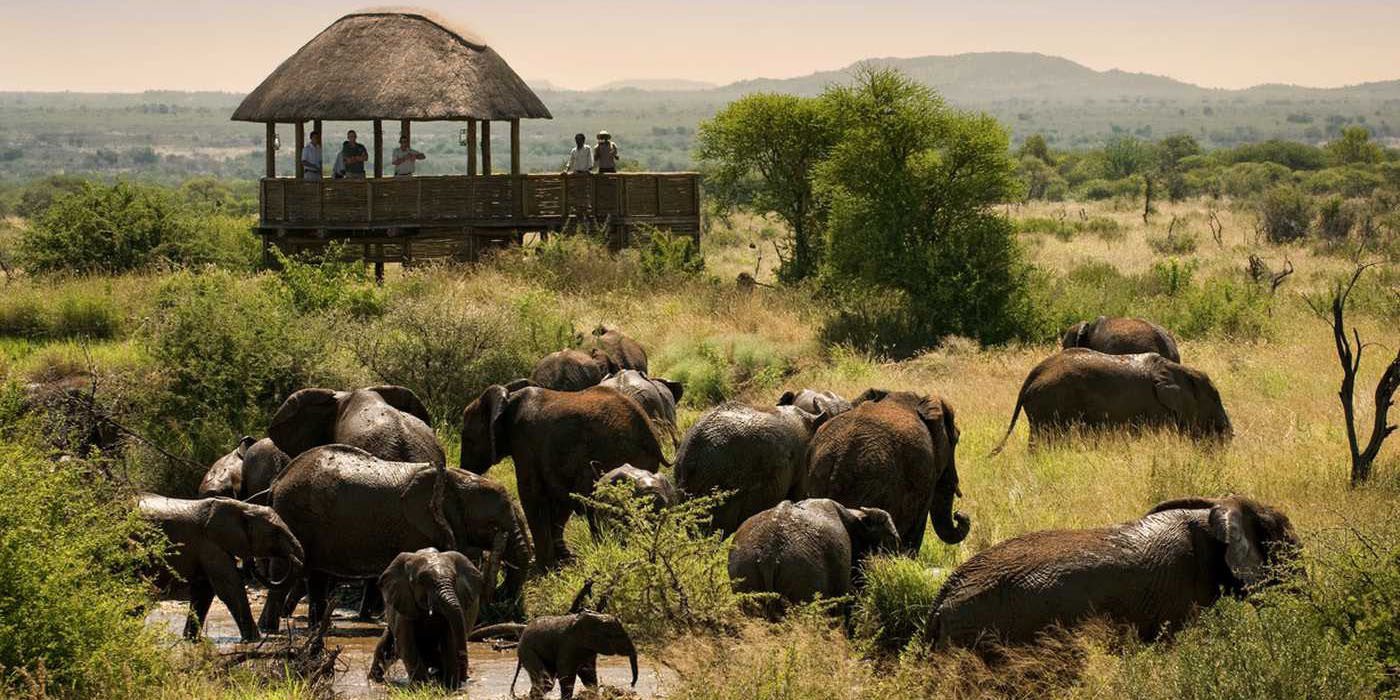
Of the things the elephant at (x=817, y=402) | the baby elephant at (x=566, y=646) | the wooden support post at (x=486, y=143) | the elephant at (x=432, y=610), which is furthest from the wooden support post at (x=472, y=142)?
the baby elephant at (x=566, y=646)

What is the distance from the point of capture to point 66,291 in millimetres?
25406

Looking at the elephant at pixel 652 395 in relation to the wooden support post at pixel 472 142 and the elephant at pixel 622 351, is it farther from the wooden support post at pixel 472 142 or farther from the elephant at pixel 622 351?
the wooden support post at pixel 472 142

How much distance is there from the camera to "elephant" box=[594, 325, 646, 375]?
18500mm

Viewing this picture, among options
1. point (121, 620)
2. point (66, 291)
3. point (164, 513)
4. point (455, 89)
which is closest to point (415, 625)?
point (121, 620)

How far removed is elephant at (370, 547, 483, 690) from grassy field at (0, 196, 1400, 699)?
0.95 metres

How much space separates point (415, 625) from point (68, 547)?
1.99m

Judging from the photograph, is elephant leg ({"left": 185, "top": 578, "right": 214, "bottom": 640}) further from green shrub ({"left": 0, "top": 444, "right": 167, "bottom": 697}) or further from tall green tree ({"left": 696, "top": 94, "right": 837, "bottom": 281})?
tall green tree ({"left": 696, "top": 94, "right": 837, "bottom": 281})

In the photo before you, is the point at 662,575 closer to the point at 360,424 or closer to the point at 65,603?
the point at 65,603

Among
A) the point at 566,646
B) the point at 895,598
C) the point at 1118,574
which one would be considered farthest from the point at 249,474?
the point at 1118,574

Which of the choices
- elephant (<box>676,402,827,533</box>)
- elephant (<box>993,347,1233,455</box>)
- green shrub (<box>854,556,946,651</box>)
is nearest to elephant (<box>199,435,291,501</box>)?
elephant (<box>676,402,827,533</box>)

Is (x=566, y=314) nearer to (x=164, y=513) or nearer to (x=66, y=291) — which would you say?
(x=66, y=291)

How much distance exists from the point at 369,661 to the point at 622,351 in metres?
7.80

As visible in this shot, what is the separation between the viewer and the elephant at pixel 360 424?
520 inches

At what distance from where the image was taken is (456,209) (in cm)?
3136
